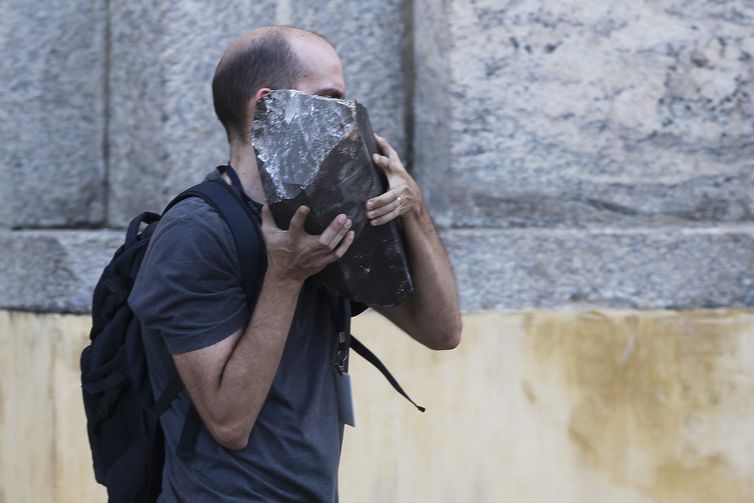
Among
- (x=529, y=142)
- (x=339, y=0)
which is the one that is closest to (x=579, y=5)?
(x=529, y=142)

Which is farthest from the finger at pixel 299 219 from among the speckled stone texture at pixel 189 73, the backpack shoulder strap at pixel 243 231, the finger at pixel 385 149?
the speckled stone texture at pixel 189 73

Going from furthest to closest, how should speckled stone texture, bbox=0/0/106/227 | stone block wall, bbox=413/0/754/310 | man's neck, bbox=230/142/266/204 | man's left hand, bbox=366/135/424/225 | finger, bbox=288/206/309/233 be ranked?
speckled stone texture, bbox=0/0/106/227, stone block wall, bbox=413/0/754/310, man's neck, bbox=230/142/266/204, man's left hand, bbox=366/135/424/225, finger, bbox=288/206/309/233

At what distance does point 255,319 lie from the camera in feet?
6.56

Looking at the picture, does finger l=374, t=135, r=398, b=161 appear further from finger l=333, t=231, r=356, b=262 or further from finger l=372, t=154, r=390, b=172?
finger l=333, t=231, r=356, b=262

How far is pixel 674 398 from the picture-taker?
11.8ft

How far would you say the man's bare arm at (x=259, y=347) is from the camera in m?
1.97

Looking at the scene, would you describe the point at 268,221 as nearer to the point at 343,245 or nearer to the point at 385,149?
the point at 343,245

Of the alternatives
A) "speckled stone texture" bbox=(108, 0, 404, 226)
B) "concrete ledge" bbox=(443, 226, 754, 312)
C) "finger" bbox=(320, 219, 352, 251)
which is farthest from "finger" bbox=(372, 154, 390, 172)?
"speckled stone texture" bbox=(108, 0, 404, 226)

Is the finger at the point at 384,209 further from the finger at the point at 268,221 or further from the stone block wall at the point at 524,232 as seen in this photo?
the stone block wall at the point at 524,232

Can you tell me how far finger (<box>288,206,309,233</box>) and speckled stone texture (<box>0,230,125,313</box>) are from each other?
192 centimetres

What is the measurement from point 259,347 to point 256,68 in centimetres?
53

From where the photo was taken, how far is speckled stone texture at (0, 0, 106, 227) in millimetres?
4160

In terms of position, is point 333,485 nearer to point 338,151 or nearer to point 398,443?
point 338,151

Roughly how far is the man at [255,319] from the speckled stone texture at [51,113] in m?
2.10
